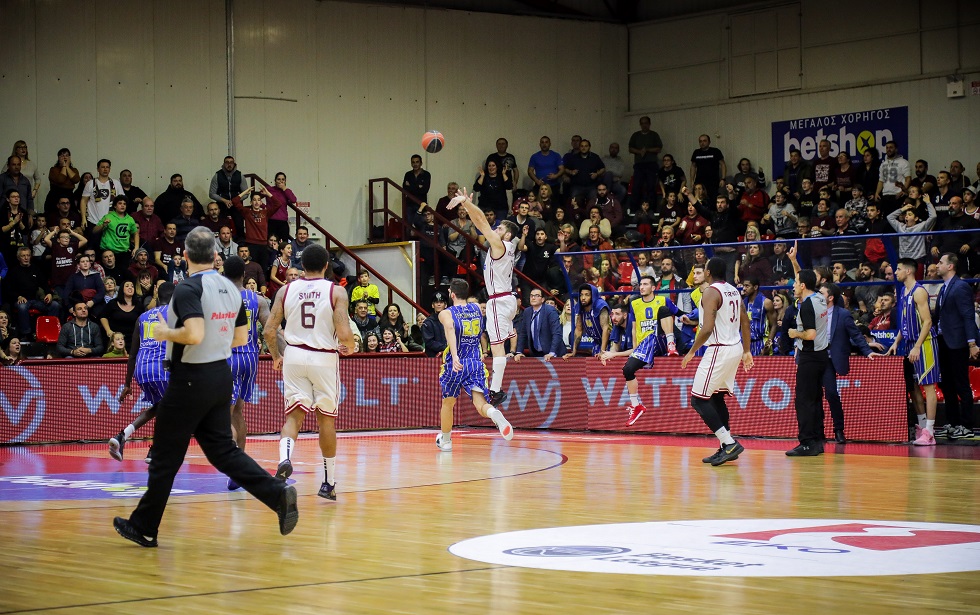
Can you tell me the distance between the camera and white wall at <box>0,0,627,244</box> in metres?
26.0

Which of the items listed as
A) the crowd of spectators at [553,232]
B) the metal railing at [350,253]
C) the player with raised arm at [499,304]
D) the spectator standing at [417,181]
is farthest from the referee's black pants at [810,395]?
the spectator standing at [417,181]

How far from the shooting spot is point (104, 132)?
2636cm

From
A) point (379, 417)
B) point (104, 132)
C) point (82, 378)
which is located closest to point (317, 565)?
point (82, 378)

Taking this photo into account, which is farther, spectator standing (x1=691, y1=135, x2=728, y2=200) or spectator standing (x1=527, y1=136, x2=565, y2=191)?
spectator standing (x1=527, y1=136, x2=565, y2=191)

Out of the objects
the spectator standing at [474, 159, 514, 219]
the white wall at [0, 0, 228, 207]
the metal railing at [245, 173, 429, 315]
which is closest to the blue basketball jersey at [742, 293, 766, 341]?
the metal railing at [245, 173, 429, 315]

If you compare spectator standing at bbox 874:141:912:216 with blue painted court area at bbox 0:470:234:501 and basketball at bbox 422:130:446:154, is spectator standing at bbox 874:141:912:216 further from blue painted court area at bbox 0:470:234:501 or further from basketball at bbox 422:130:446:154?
blue painted court area at bbox 0:470:234:501

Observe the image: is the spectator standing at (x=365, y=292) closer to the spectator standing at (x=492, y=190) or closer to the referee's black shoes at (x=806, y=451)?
the spectator standing at (x=492, y=190)

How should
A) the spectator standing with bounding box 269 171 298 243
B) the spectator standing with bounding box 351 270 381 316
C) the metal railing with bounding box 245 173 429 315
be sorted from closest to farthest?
the spectator standing with bounding box 351 270 381 316 → the metal railing with bounding box 245 173 429 315 → the spectator standing with bounding box 269 171 298 243

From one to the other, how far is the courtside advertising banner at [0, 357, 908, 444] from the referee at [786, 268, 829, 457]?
2118 millimetres

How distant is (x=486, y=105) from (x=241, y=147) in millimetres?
6438

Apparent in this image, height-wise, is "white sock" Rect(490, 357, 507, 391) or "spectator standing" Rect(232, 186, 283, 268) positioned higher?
"spectator standing" Rect(232, 186, 283, 268)

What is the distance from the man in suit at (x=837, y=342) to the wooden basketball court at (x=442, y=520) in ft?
2.14

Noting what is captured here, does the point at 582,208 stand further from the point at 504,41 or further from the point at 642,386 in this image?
the point at 642,386

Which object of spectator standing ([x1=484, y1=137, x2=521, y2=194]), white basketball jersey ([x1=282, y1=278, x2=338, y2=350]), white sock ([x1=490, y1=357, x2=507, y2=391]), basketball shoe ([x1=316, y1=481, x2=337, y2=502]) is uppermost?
spectator standing ([x1=484, y1=137, x2=521, y2=194])
